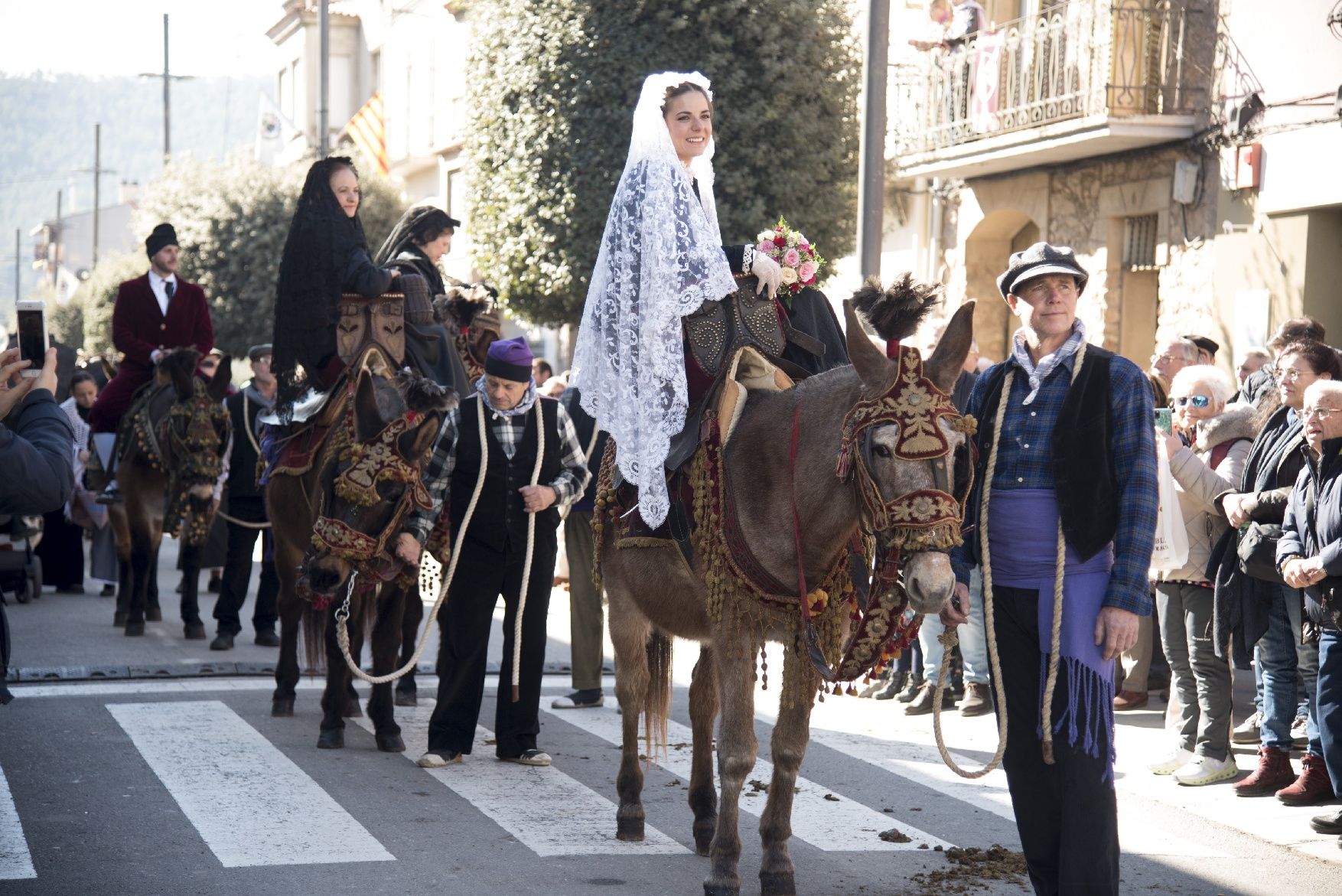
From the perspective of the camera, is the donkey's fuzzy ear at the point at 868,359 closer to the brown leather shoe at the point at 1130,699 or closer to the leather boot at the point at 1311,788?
the leather boot at the point at 1311,788

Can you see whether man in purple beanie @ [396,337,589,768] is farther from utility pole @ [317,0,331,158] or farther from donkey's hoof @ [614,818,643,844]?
utility pole @ [317,0,331,158]

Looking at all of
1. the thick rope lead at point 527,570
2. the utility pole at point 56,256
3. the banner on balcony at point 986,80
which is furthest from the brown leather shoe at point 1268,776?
the utility pole at point 56,256

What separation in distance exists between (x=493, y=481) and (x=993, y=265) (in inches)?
509

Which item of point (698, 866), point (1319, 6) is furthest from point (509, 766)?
point (1319, 6)

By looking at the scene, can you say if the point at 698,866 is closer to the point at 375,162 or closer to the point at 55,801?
the point at 55,801

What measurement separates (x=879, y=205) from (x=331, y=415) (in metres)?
4.81

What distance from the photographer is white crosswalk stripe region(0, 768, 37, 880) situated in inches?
236

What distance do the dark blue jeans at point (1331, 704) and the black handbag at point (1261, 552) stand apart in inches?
18.1

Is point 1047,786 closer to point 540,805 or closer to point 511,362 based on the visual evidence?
point 540,805

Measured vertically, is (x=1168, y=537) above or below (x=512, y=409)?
below

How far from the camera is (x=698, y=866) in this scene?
252 inches

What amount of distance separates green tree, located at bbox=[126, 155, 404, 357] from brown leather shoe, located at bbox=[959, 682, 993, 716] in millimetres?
22742

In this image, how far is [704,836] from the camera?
6602 mm

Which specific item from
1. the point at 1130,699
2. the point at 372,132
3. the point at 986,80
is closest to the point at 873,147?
the point at 1130,699
